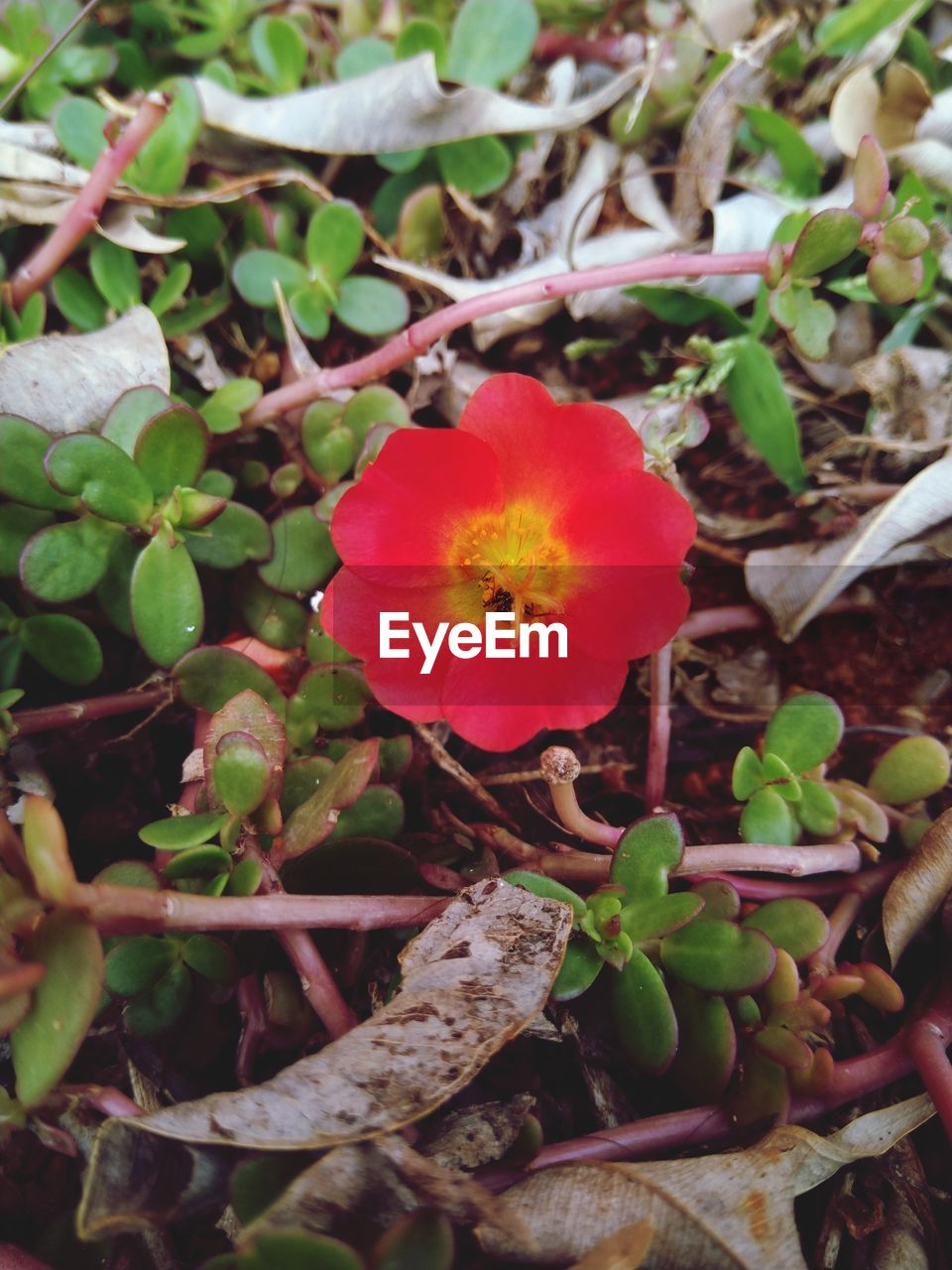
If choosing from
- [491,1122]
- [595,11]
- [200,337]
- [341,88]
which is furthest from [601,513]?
[595,11]

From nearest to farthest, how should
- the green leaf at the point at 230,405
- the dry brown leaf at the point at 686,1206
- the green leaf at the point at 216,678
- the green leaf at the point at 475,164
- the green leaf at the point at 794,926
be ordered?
the dry brown leaf at the point at 686,1206
the green leaf at the point at 794,926
the green leaf at the point at 216,678
the green leaf at the point at 230,405
the green leaf at the point at 475,164

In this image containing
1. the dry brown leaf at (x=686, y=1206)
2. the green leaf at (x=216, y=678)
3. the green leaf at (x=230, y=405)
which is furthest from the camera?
the green leaf at (x=230, y=405)

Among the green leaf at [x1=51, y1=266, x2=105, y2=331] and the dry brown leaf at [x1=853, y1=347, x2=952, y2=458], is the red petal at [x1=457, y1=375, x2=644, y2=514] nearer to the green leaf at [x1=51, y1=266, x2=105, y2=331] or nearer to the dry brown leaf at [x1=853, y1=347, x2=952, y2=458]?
the dry brown leaf at [x1=853, y1=347, x2=952, y2=458]

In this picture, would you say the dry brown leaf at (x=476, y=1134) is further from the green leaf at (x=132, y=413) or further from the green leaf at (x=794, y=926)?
the green leaf at (x=132, y=413)

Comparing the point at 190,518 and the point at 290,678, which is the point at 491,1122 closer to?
the point at 290,678

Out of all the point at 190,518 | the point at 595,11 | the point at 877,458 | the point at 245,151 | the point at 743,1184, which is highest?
the point at 595,11

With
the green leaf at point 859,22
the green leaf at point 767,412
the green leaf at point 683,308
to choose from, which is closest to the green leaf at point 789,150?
the green leaf at point 859,22

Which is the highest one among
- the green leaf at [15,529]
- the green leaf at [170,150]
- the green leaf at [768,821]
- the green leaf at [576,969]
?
the green leaf at [170,150]
